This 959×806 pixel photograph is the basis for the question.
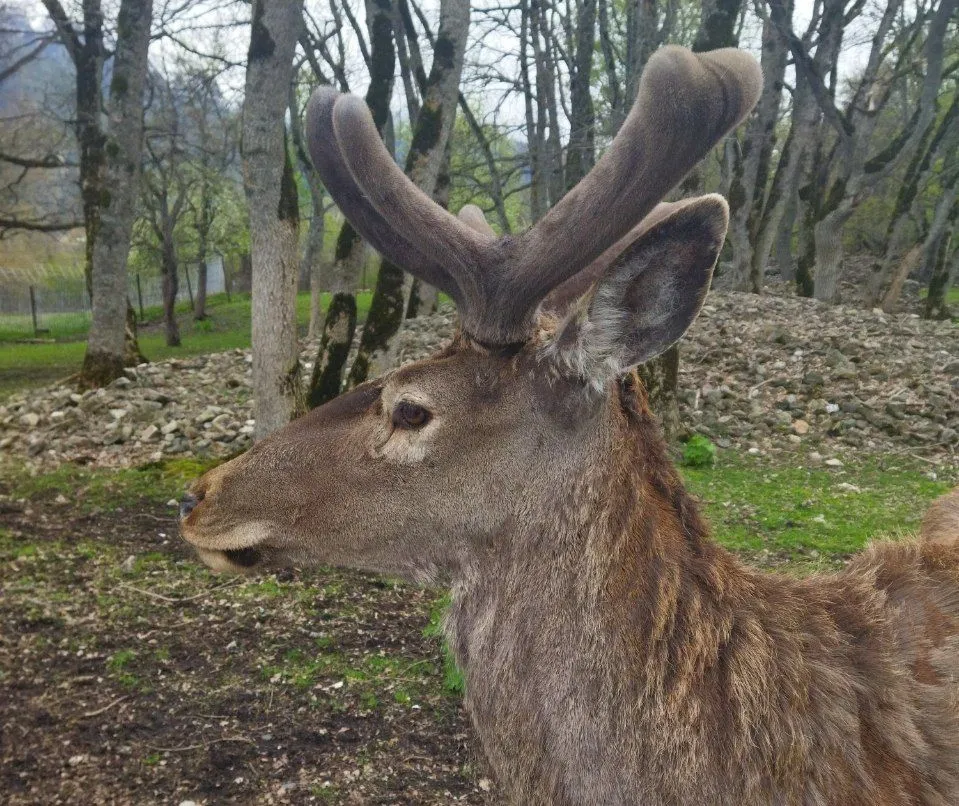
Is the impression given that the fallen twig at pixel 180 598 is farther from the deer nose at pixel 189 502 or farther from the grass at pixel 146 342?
the grass at pixel 146 342

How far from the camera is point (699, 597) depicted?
2.00m

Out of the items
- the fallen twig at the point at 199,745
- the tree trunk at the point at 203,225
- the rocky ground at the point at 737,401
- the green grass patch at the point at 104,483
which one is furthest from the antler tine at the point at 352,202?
the tree trunk at the point at 203,225

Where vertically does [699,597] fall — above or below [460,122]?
below

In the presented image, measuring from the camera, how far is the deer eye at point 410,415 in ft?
7.21

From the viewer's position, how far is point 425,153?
23.1ft

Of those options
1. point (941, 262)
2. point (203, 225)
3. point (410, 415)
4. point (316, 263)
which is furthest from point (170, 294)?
point (410, 415)

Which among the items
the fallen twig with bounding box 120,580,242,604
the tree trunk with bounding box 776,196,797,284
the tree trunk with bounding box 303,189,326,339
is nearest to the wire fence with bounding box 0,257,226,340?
the tree trunk with bounding box 303,189,326,339

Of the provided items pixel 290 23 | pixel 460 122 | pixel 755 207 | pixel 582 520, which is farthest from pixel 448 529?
pixel 460 122

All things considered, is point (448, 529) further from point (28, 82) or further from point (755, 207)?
point (28, 82)

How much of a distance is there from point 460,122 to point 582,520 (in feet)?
73.7

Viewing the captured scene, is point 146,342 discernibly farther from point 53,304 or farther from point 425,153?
point 425,153

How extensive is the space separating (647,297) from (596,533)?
0.61 metres

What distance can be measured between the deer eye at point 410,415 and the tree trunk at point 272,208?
418 cm

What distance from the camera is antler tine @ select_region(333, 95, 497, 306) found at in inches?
86.9
